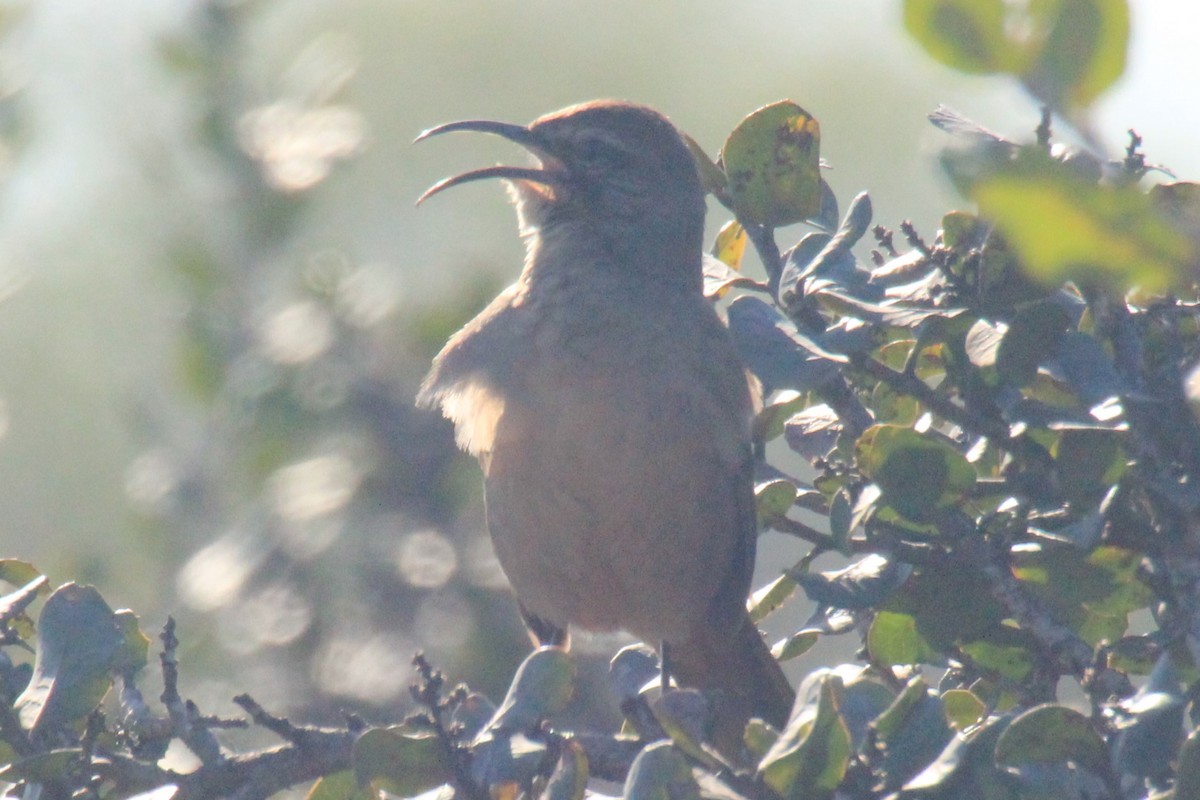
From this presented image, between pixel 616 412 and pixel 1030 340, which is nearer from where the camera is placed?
pixel 1030 340

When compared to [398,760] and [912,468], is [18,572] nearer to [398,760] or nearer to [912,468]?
[398,760]

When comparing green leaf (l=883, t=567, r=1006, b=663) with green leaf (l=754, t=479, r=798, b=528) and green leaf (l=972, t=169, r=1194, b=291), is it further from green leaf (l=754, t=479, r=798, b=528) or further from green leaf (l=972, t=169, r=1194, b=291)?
green leaf (l=972, t=169, r=1194, b=291)

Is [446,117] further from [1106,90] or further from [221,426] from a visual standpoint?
[1106,90]

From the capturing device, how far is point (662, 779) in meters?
1.88

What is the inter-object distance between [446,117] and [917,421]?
14906mm

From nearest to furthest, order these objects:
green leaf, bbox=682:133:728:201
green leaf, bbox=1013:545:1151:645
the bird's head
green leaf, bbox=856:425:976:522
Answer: green leaf, bbox=856:425:976:522, green leaf, bbox=1013:545:1151:645, green leaf, bbox=682:133:728:201, the bird's head

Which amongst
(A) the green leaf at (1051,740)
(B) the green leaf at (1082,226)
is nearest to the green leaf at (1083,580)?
(A) the green leaf at (1051,740)

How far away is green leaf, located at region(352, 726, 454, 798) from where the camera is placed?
2305 millimetres

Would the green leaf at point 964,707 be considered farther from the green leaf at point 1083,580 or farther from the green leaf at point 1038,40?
the green leaf at point 1038,40

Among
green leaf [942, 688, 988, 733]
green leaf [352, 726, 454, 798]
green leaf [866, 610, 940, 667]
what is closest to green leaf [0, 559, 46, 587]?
green leaf [352, 726, 454, 798]

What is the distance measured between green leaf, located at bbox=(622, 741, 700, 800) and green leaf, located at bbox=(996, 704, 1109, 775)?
1.37ft

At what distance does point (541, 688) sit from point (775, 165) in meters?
1.19

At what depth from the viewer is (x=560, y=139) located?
15.3 feet

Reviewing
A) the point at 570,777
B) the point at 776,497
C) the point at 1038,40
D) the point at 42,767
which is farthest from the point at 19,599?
the point at 1038,40
